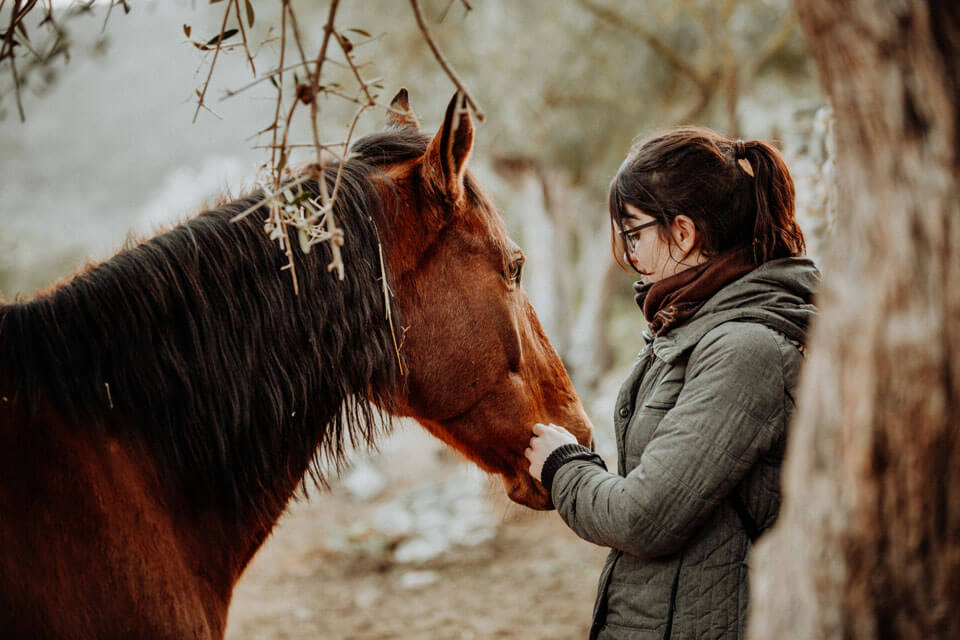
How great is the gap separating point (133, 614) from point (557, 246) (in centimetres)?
1390

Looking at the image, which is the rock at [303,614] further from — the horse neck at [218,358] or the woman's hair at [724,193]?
the woman's hair at [724,193]

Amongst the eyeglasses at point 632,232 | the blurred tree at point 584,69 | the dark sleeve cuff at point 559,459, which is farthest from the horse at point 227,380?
the blurred tree at point 584,69

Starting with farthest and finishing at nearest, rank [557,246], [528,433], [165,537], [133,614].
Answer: [557,246] < [528,433] < [165,537] < [133,614]

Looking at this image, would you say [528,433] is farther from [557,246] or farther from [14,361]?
[557,246]

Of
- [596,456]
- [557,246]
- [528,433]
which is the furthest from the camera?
[557,246]

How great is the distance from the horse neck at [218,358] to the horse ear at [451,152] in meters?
0.28

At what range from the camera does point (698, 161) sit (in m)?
1.79

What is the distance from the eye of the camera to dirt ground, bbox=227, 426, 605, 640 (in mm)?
5152

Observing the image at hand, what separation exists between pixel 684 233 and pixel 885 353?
97cm

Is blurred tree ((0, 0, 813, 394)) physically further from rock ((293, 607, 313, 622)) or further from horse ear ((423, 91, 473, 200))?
horse ear ((423, 91, 473, 200))

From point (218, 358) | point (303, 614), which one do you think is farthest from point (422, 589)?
point (218, 358)

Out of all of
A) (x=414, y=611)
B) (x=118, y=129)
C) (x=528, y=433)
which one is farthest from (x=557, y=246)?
(x=118, y=129)

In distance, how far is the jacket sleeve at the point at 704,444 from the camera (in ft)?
5.03

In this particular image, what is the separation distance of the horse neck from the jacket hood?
0.81 metres
